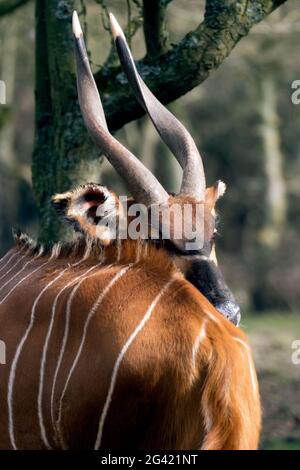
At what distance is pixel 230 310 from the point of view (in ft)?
12.3

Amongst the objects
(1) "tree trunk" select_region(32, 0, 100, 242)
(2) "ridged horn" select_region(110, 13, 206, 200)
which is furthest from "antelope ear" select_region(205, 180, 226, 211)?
(1) "tree trunk" select_region(32, 0, 100, 242)

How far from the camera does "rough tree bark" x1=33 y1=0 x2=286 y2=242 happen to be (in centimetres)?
502

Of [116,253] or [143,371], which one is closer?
[143,371]

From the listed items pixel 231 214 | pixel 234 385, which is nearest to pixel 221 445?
pixel 234 385

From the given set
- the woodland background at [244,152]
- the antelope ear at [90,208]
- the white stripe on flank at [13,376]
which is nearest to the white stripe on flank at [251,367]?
the white stripe on flank at [13,376]

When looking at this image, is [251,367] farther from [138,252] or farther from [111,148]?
[111,148]

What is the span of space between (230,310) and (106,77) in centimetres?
191

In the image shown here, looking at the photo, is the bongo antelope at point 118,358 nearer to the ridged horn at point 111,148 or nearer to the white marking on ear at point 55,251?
the white marking on ear at point 55,251

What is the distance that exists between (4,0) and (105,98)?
2.51 meters

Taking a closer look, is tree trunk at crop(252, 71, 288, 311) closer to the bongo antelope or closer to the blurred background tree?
the blurred background tree

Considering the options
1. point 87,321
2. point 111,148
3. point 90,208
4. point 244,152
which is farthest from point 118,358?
point 244,152

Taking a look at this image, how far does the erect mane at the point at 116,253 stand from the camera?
308 cm

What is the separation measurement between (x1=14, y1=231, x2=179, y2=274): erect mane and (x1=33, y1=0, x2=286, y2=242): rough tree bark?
162cm

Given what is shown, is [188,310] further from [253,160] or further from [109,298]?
[253,160]
